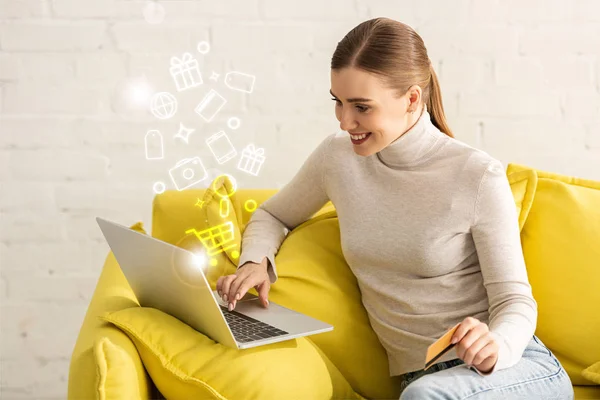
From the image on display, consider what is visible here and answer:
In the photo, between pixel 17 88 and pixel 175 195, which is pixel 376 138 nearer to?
pixel 175 195

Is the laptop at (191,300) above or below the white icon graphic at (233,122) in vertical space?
below

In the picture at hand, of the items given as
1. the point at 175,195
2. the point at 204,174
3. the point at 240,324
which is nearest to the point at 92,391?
the point at 240,324

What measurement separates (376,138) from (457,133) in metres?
0.78

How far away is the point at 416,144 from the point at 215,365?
0.58 m

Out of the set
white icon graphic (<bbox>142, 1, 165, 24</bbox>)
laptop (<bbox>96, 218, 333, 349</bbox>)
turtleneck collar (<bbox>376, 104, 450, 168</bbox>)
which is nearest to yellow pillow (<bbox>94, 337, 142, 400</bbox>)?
laptop (<bbox>96, 218, 333, 349</bbox>)

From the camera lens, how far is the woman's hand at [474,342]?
114 centimetres

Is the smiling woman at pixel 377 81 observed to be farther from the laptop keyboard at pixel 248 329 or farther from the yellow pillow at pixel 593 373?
the yellow pillow at pixel 593 373

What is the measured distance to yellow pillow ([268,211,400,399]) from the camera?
151 centimetres

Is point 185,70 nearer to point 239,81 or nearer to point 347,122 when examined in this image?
point 239,81

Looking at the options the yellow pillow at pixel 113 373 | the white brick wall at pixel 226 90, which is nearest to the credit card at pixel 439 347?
the yellow pillow at pixel 113 373

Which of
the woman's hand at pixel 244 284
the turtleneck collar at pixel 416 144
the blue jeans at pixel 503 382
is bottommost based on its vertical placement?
the blue jeans at pixel 503 382

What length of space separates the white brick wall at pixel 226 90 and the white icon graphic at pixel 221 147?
2cm

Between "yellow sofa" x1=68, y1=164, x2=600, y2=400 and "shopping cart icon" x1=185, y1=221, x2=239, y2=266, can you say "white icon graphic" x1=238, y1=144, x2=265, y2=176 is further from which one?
"shopping cart icon" x1=185, y1=221, x2=239, y2=266

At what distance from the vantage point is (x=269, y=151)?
2109 millimetres
